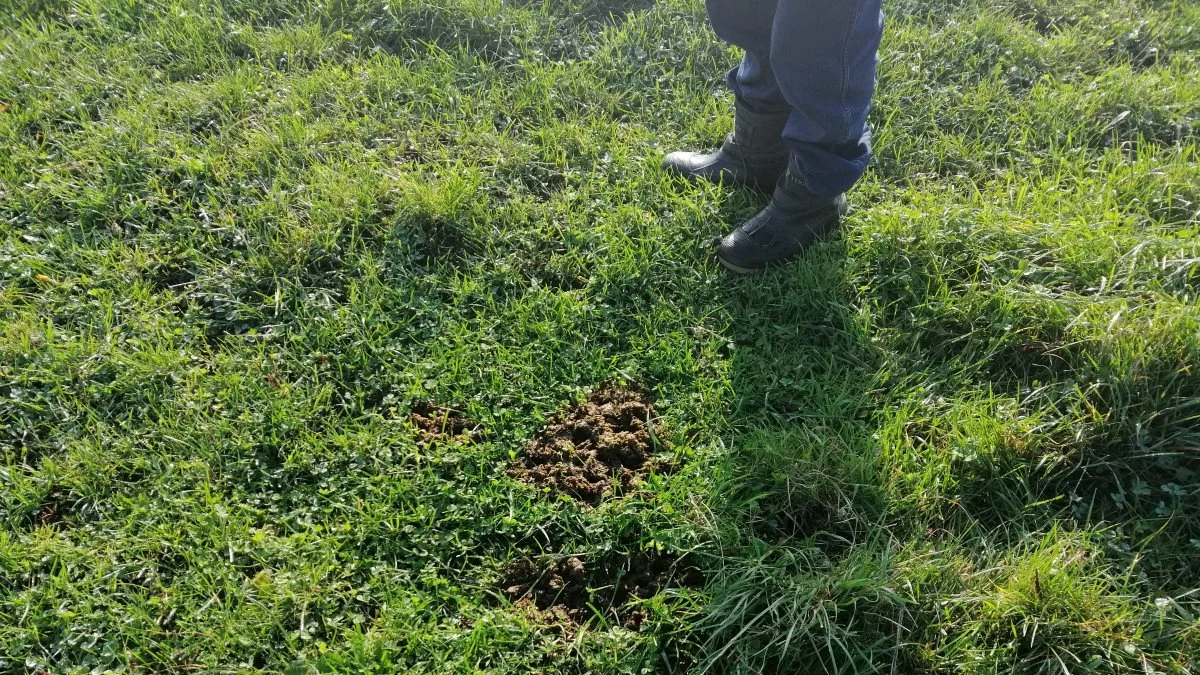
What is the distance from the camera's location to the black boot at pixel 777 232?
8.57ft

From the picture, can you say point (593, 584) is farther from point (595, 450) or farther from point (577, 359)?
point (577, 359)

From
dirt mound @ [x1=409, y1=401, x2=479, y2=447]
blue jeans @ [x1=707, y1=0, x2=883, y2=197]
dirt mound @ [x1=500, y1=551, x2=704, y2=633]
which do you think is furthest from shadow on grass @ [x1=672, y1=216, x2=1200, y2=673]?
dirt mound @ [x1=409, y1=401, x2=479, y2=447]

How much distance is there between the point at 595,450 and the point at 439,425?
0.49m

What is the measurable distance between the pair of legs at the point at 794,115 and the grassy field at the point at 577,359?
131 millimetres

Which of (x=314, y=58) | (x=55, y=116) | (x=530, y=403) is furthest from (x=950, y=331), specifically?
(x=55, y=116)

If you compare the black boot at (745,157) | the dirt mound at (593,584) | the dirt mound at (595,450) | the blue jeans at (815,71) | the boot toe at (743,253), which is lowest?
the dirt mound at (593,584)

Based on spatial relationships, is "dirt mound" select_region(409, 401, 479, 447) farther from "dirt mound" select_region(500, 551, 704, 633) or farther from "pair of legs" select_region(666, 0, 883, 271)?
"pair of legs" select_region(666, 0, 883, 271)

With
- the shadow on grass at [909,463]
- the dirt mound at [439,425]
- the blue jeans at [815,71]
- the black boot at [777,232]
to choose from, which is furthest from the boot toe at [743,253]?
the dirt mound at [439,425]

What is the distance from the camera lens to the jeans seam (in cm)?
213

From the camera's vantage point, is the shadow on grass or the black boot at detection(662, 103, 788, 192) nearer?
the shadow on grass

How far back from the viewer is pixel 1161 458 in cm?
207

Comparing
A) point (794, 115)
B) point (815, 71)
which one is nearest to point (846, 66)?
point (815, 71)

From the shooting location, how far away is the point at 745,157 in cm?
286

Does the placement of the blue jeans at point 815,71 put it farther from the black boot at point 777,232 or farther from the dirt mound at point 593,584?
the dirt mound at point 593,584
